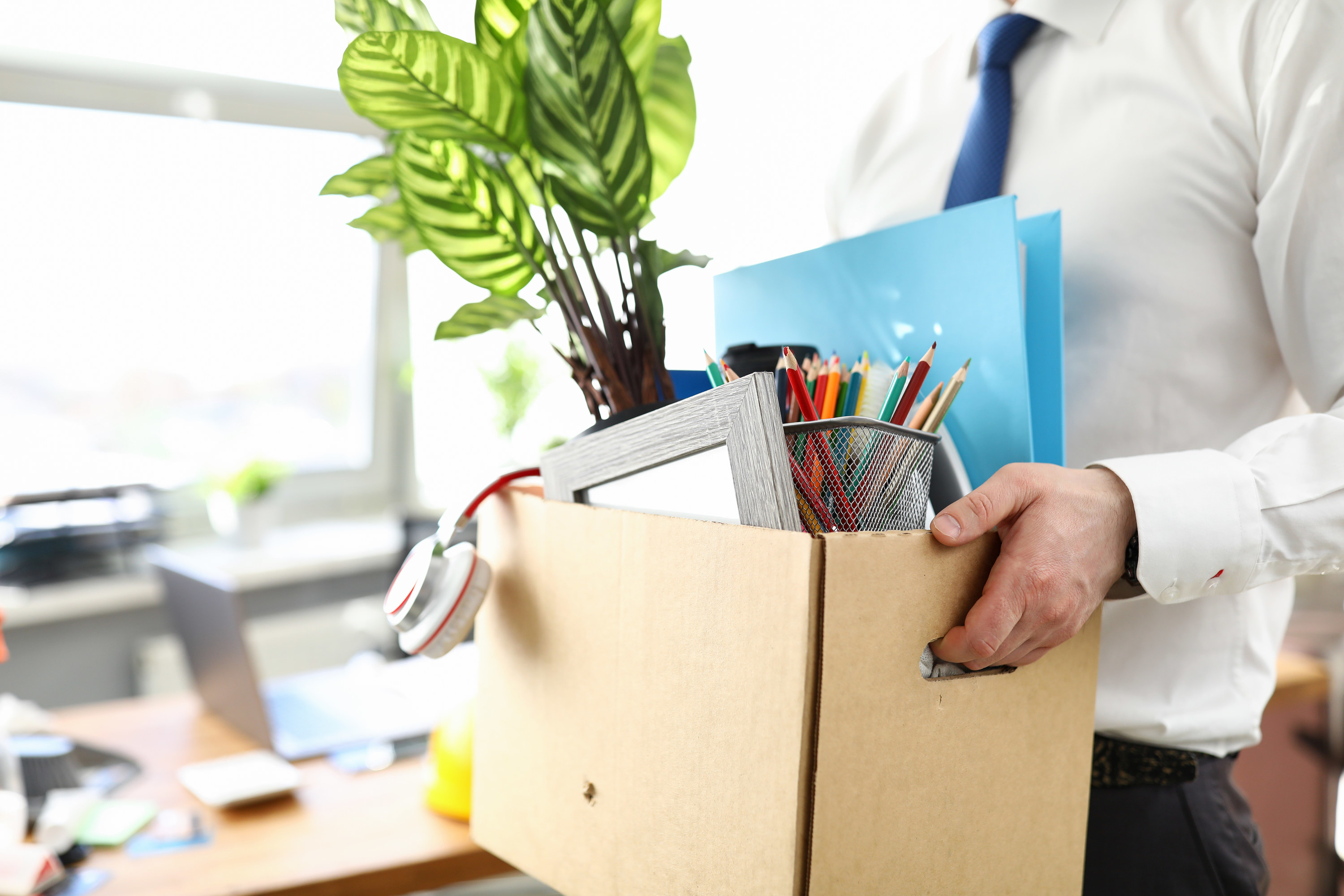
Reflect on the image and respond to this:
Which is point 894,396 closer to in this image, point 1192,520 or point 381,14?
point 1192,520

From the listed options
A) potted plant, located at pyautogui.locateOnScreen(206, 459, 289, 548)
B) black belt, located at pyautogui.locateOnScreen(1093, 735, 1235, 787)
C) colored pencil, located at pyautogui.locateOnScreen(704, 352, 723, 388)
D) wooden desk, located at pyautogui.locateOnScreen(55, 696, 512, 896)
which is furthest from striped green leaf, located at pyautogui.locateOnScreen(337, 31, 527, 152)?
potted plant, located at pyautogui.locateOnScreen(206, 459, 289, 548)

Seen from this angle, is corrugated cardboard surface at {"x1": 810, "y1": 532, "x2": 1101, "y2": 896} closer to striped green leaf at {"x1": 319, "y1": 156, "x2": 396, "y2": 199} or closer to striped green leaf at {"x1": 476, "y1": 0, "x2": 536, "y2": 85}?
striped green leaf at {"x1": 476, "y1": 0, "x2": 536, "y2": 85}

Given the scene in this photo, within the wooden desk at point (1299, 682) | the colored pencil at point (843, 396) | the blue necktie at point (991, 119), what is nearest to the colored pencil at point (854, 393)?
the colored pencil at point (843, 396)

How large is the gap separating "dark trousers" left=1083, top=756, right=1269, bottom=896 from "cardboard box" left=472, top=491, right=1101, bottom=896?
0.24 meters

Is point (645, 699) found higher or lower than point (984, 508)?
lower

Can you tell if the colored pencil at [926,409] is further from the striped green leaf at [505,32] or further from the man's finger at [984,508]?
the striped green leaf at [505,32]

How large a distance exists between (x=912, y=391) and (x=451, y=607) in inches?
13.6

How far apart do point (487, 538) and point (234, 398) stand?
8.50ft

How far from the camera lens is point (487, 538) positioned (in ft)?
2.25

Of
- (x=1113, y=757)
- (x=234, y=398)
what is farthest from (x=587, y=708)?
(x=234, y=398)

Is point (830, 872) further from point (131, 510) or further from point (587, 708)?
point (131, 510)

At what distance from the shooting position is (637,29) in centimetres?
60

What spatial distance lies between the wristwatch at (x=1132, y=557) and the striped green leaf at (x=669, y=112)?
395mm

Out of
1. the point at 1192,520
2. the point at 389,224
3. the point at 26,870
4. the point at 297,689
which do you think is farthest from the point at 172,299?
the point at 1192,520
